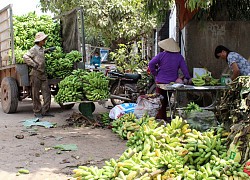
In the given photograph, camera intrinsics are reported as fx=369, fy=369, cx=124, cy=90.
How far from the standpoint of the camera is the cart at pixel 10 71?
8.77 metres

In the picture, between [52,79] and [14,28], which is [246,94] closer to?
[52,79]

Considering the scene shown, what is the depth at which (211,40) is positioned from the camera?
8.45 m

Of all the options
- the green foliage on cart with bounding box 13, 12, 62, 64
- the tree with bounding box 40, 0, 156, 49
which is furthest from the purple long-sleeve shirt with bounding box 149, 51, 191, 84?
the tree with bounding box 40, 0, 156, 49

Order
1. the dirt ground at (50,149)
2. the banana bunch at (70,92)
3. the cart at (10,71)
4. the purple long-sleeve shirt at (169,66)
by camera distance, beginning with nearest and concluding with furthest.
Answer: the dirt ground at (50,149) → the purple long-sleeve shirt at (169,66) → the banana bunch at (70,92) → the cart at (10,71)

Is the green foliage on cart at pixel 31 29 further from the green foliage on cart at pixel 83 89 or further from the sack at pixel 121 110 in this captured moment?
the sack at pixel 121 110

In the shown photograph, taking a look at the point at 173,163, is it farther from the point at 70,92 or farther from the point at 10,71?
the point at 10,71

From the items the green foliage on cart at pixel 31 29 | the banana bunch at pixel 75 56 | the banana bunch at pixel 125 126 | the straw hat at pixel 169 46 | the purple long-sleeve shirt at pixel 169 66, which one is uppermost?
the green foliage on cart at pixel 31 29

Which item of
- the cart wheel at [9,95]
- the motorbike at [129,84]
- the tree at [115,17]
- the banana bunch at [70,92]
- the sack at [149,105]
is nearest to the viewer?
the sack at [149,105]

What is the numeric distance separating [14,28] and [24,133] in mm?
3351

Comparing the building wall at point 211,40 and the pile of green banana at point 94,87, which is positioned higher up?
the building wall at point 211,40

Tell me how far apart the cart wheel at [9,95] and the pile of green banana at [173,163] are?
5.72 metres

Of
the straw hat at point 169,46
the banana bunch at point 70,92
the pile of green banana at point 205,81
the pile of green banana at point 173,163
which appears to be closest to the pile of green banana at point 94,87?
the banana bunch at point 70,92

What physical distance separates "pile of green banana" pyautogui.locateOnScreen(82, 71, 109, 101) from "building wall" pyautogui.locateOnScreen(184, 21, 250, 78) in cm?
210

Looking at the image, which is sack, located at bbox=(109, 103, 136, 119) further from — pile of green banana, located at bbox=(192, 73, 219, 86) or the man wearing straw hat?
the man wearing straw hat
